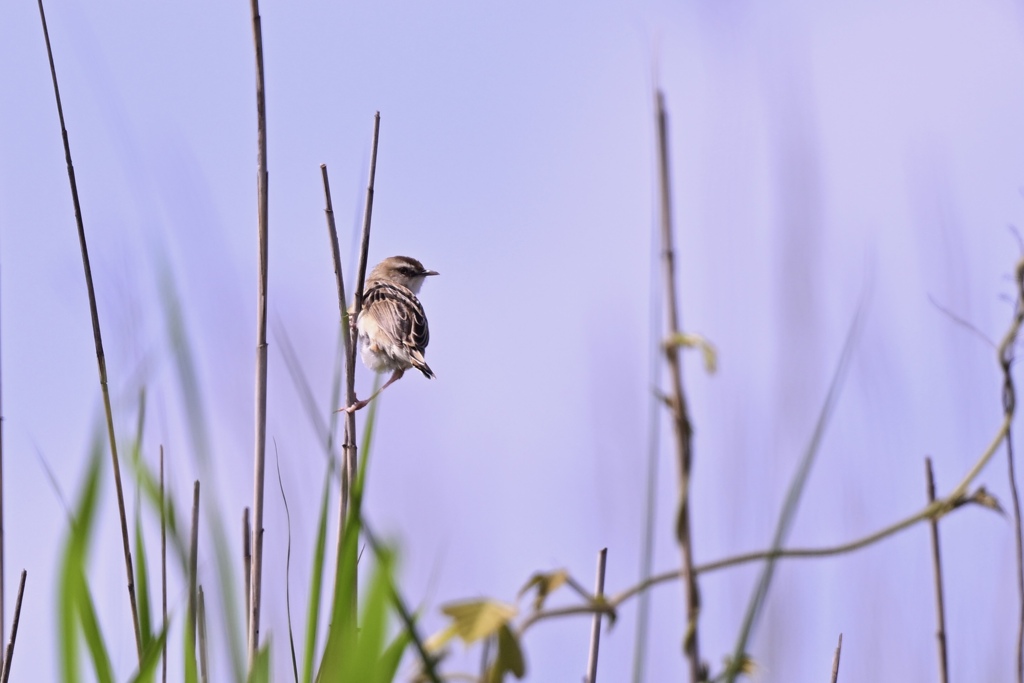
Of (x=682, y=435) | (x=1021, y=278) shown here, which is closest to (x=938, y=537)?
(x=1021, y=278)

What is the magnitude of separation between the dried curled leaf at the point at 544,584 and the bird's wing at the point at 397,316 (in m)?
5.74

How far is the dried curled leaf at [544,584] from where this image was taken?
3.03 ft

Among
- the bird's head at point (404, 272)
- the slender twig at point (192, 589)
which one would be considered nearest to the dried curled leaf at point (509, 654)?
the slender twig at point (192, 589)

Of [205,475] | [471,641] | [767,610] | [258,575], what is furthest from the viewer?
[258,575]

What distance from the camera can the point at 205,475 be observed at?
141cm

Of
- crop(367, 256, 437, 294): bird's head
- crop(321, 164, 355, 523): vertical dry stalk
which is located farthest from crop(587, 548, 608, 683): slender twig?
crop(367, 256, 437, 294): bird's head

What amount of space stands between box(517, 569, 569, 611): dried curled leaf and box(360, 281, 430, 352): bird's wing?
18.8 ft

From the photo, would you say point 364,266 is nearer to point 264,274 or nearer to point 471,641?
point 264,274

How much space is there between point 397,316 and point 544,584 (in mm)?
6020

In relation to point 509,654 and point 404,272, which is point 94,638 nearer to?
point 509,654

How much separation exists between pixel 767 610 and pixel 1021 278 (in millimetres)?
486

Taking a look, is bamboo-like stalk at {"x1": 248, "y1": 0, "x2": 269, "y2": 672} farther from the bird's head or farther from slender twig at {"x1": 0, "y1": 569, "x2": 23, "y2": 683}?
the bird's head

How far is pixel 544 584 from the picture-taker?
0.95 m

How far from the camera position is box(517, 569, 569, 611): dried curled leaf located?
3.03ft
